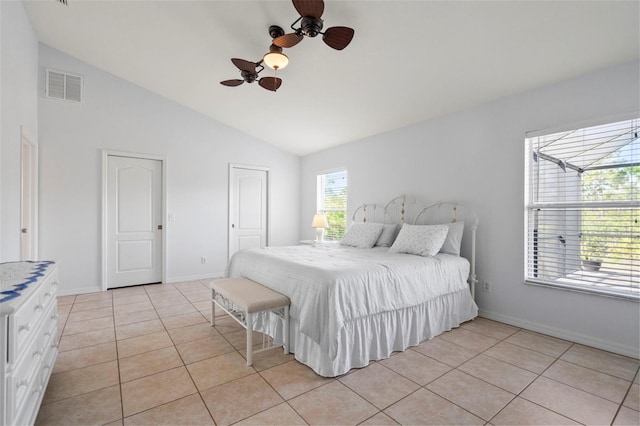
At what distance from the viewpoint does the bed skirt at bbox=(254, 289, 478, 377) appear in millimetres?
2227

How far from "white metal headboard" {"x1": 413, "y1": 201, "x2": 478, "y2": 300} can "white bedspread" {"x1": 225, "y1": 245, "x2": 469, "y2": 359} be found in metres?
0.26

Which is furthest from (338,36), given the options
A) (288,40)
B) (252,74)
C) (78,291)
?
(78,291)

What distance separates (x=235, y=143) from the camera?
18.3 ft

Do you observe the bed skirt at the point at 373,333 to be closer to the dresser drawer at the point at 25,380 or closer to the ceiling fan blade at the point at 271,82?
the dresser drawer at the point at 25,380

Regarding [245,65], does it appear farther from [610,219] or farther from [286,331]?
[610,219]

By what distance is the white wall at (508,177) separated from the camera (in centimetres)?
261

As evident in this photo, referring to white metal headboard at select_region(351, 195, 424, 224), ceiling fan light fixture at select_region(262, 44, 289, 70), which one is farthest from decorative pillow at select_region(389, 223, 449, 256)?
ceiling fan light fixture at select_region(262, 44, 289, 70)

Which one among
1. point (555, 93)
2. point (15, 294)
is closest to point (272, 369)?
point (15, 294)

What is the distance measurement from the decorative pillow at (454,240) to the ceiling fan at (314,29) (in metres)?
2.31

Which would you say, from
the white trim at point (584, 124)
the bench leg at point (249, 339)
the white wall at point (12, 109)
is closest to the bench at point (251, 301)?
the bench leg at point (249, 339)

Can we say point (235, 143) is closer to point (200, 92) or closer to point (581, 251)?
point (200, 92)

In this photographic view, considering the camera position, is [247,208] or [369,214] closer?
[369,214]

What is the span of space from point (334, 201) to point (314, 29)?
12.1 ft

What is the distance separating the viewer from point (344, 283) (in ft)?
7.39
